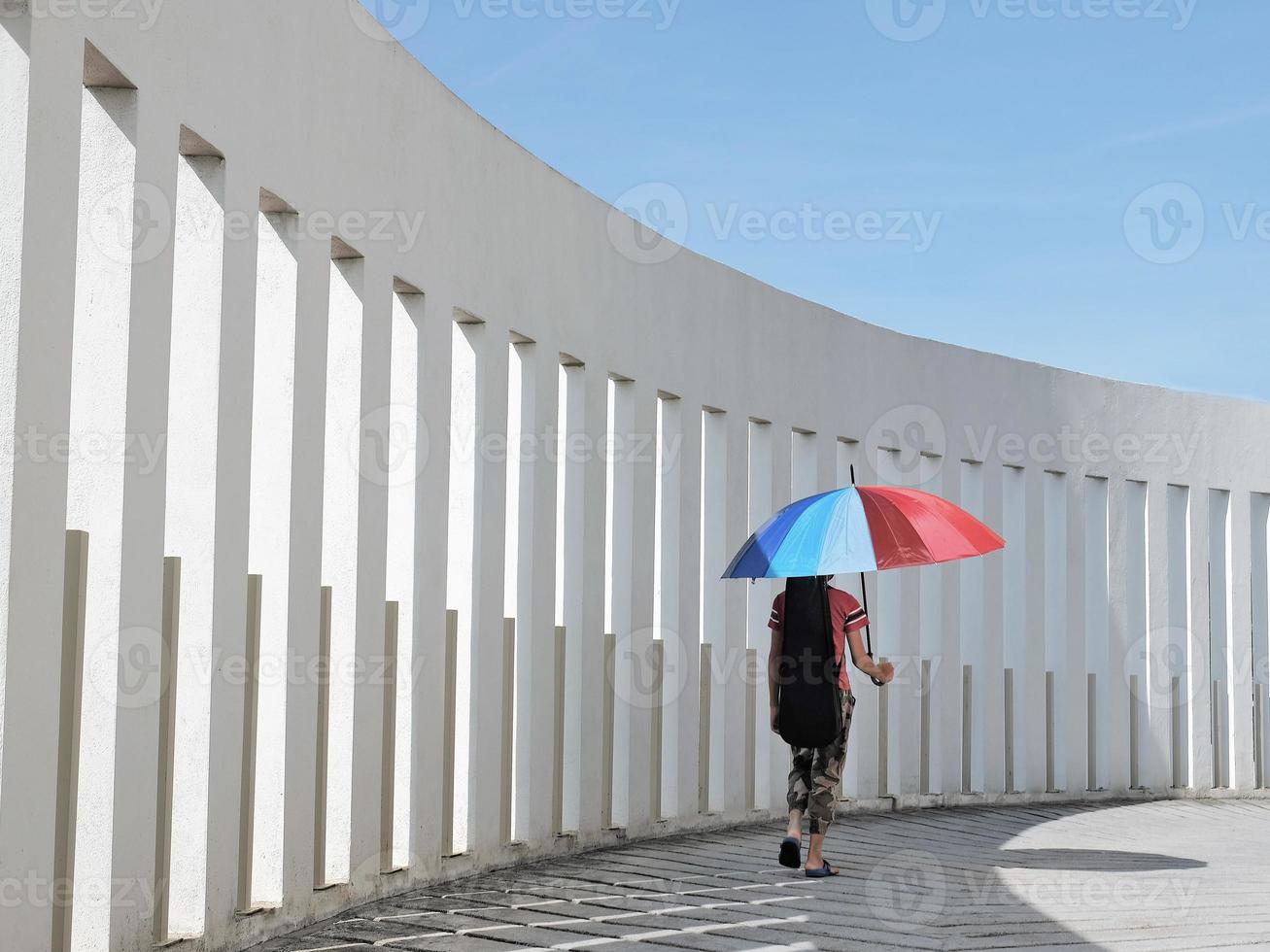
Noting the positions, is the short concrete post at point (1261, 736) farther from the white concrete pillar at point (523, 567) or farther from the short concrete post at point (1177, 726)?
the white concrete pillar at point (523, 567)

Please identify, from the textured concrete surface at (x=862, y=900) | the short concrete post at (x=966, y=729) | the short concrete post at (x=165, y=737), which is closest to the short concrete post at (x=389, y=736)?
the textured concrete surface at (x=862, y=900)

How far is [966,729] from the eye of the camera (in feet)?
49.8

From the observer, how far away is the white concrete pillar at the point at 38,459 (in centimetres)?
527

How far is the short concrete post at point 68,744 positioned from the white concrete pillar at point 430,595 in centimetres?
329

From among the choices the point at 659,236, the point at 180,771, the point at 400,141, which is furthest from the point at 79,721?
the point at 659,236

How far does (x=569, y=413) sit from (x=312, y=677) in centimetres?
369

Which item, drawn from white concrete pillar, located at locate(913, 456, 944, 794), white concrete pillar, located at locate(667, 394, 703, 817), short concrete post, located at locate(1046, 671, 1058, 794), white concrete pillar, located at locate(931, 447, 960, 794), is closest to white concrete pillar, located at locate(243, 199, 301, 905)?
white concrete pillar, located at locate(667, 394, 703, 817)

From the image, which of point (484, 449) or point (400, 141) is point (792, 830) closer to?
point (484, 449)

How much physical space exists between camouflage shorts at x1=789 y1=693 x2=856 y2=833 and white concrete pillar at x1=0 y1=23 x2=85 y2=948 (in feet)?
14.7

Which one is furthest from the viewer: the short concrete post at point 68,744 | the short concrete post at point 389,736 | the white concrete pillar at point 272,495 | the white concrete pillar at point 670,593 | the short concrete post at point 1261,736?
the short concrete post at point 1261,736

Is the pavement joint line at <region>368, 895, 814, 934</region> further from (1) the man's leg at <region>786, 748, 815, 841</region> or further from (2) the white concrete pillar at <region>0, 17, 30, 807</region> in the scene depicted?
(2) the white concrete pillar at <region>0, 17, 30, 807</region>

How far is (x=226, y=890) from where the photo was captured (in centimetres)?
695

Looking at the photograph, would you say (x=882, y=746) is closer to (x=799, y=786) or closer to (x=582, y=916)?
(x=799, y=786)

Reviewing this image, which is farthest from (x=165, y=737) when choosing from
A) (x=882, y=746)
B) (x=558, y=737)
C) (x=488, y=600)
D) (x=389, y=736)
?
(x=882, y=746)
